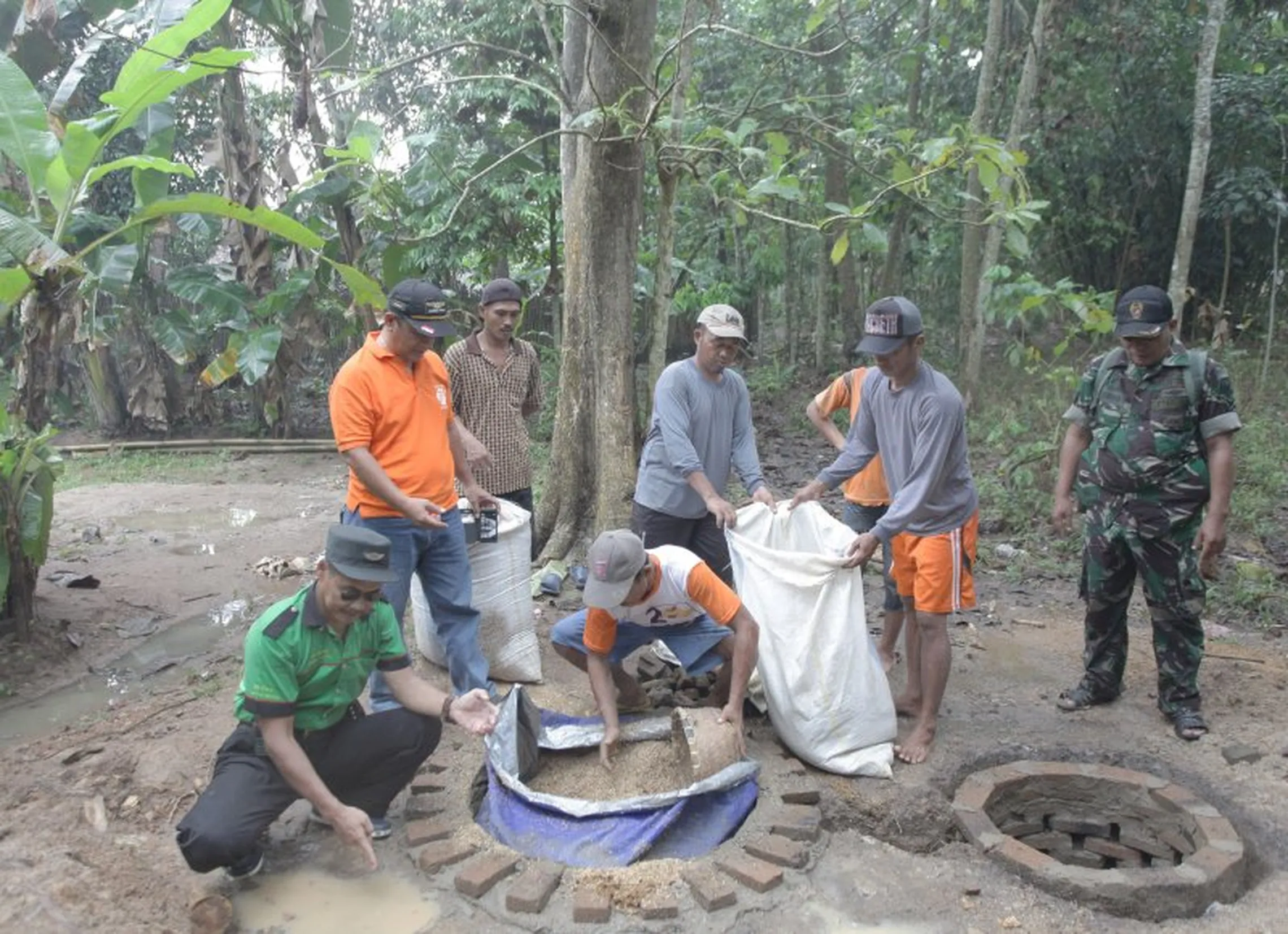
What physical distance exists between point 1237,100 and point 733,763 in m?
8.77

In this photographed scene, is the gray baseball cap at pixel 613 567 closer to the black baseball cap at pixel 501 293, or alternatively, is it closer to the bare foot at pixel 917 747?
the bare foot at pixel 917 747

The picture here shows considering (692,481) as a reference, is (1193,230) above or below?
above

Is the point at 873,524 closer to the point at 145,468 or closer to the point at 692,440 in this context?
the point at 692,440

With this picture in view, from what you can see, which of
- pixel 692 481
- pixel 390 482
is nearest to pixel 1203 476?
pixel 692 481

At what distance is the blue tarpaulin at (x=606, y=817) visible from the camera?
2.94 meters

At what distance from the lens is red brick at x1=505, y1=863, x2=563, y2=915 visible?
2604 mm

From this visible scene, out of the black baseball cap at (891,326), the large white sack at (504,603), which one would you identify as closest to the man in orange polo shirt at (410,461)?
the large white sack at (504,603)

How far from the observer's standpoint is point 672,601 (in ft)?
11.2

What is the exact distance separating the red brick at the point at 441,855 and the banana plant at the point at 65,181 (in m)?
2.81

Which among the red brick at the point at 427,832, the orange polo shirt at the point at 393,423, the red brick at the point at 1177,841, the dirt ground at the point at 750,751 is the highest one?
the orange polo shirt at the point at 393,423

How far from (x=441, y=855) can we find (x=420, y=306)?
5.83 feet

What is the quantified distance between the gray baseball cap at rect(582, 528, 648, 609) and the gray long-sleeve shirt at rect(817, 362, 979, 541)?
87 cm

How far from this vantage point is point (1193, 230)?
22.1 ft

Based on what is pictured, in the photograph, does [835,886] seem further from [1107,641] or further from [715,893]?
[1107,641]
